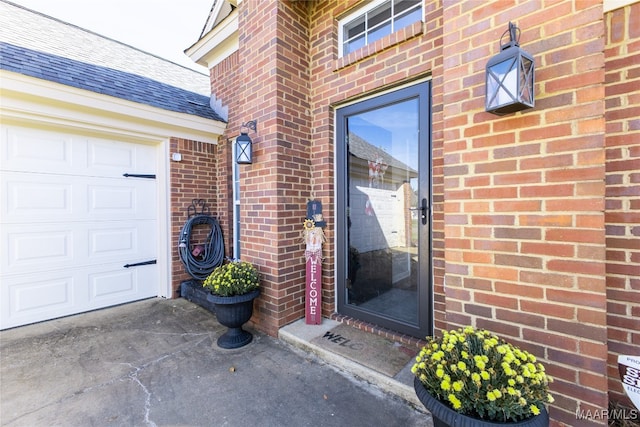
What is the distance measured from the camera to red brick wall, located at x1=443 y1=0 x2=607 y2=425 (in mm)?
1269

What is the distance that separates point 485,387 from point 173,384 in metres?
2.13

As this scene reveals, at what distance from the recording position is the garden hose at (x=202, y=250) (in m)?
3.98

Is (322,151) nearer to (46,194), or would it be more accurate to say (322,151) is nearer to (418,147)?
(418,147)

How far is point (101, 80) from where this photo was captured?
3.46 m

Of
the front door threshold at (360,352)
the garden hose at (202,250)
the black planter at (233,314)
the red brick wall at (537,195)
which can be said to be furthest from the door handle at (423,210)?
the garden hose at (202,250)

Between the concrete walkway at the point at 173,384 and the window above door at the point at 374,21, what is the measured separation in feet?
10.1

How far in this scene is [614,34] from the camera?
1.49 m

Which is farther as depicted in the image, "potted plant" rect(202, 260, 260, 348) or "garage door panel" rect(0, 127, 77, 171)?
"garage door panel" rect(0, 127, 77, 171)

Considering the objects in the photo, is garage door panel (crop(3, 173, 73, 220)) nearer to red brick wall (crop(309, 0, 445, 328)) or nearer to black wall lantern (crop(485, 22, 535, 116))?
red brick wall (crop(309, 0, 445, 328))

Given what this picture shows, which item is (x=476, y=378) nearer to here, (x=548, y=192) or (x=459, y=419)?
(x=459, y=419)

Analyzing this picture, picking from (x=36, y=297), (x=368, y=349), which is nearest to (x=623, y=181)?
(x=368, y=349)

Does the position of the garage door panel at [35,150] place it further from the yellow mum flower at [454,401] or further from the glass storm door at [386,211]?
the yellow mum flower at [454,401]

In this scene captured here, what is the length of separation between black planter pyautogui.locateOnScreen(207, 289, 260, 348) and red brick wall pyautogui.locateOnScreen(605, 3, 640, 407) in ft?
8.46

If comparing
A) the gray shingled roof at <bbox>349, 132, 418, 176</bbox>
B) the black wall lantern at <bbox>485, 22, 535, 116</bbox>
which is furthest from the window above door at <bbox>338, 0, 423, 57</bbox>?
the black wall lantern at <bbox>485, 22, 535, 116</bbox>
